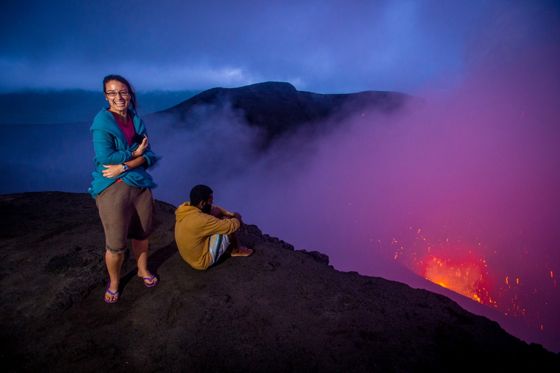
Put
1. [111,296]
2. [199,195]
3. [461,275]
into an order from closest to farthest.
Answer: [111,296] → [199,195] → [461,275]

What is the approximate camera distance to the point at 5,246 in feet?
11.8

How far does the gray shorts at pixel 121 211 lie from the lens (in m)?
2.16

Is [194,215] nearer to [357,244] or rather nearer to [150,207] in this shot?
[150,207]

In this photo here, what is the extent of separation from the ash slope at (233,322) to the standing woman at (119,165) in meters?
0.59

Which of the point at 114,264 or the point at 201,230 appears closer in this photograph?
the point at 114,264

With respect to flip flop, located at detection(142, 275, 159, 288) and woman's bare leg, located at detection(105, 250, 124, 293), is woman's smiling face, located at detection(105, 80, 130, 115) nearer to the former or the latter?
woman's bare leg, located at detection(105, 250, 124, 293)

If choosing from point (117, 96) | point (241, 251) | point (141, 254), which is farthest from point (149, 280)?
point (117, 96)

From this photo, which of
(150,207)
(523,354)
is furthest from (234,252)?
(523,354)

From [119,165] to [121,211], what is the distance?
1.32 feet

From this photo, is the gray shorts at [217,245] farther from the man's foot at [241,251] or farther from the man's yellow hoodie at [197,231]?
the man's foot at [241,251]

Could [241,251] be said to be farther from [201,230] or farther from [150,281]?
[150,281]

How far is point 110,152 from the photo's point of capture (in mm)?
2055

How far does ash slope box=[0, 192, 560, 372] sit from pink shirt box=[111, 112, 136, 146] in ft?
5.21

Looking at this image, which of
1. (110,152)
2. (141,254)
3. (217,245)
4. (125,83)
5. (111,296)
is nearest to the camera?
(110,152)
